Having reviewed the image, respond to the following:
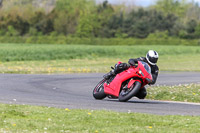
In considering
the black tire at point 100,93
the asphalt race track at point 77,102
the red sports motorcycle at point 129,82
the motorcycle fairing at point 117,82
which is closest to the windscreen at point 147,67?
the red sports motorcycle at point 129,82

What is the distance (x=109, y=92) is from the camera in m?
12.4

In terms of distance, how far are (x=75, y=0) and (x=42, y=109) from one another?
123607 mm

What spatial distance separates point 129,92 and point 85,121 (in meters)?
3.59

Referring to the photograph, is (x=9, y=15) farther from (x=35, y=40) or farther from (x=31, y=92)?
(x=31, y=92)

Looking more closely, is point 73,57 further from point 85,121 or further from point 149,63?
point 85,121

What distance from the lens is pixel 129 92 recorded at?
11.8 metres

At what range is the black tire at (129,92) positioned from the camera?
1161cm

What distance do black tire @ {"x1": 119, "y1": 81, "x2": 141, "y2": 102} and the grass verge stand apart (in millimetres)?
2256

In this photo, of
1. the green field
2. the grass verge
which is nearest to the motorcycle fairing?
the grass verge

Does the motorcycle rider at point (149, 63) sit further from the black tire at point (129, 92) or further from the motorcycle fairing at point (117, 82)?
the black tire at point (129, 92)

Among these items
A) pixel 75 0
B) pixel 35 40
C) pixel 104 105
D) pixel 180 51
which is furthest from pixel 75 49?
pixel 75 0

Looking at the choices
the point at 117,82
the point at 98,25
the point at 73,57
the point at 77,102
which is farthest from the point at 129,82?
the point at 98,25

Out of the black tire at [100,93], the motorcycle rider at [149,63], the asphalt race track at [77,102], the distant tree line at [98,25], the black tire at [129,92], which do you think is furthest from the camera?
the distant tree line at [98,25]

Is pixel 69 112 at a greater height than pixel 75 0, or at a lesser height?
lesser
